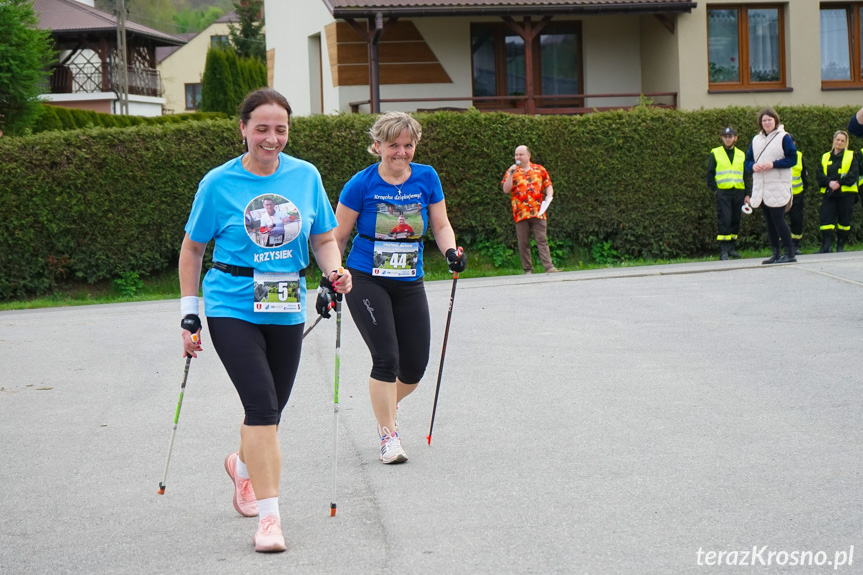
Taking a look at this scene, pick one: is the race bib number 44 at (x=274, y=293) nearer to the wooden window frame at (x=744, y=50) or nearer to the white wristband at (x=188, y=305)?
the white wristband at (x=188, y=305)

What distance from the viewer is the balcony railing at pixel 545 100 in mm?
25062

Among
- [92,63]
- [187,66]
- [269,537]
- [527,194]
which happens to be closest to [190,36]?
[187,66]

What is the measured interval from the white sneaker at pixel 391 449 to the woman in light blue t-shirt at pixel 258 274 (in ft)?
4.17

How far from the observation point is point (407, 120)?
6066 millimetres

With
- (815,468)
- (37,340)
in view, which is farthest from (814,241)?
(815,468)

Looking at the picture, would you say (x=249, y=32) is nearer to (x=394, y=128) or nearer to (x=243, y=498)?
(x=394, y=128)

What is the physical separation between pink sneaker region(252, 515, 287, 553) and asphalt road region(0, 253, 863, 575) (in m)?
0.06

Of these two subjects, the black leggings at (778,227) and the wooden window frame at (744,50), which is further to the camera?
the wooden window frame at (744,50)

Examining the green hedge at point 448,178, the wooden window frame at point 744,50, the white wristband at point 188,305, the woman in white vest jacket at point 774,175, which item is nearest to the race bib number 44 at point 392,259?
the white wristband at point 188,305

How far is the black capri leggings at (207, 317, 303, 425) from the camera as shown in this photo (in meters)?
4.66

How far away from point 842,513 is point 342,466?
8.69 ft

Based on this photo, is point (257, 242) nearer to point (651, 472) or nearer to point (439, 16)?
point (651, 472)

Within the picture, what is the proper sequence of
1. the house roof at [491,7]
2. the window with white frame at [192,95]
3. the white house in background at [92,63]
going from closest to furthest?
the house roof at [491,7], the white house in background at [92,63], the window with white frame at [192,95]

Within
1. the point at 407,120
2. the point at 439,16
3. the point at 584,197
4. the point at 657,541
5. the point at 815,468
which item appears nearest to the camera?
the point at 657,541
